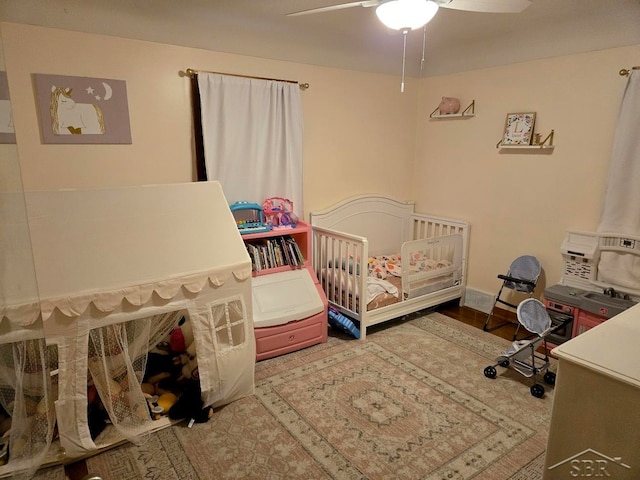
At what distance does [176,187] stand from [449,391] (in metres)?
2.14

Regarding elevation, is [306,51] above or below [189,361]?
above

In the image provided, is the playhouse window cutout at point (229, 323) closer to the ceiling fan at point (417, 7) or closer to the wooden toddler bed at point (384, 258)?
the wooden toddler bed at point (384, 258)

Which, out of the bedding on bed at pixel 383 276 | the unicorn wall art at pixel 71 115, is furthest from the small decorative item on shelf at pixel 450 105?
the unicorn wall art at pixel 71 115

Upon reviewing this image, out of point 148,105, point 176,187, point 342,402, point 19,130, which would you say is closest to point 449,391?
point 342,402

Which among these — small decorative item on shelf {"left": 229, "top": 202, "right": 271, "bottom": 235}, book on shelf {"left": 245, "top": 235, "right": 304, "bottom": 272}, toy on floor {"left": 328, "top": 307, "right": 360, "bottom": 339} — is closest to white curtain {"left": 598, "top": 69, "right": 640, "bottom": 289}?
toy on floor {"left": 328, "top": 307, "right": 360, "bottom": 339}

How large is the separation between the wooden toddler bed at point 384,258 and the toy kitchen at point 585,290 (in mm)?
880

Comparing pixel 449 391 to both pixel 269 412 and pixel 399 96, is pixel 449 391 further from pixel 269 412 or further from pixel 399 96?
pixel 399 96

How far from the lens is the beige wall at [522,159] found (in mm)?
2971

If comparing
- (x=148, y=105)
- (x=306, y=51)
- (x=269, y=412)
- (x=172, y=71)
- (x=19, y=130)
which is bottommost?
(x=269, y=412)

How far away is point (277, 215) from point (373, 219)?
4.03 ft

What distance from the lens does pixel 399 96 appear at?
404cm

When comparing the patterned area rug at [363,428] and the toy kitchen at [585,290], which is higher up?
the toy kitchen at [585,290]

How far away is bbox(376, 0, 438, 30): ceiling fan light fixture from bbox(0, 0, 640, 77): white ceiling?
90cm

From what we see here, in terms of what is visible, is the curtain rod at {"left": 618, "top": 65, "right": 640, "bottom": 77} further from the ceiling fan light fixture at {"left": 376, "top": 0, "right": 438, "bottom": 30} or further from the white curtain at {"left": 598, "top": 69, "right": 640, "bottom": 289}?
the ceiling fan light fixture at {"left": 376, "top": 0, "right": 438, "bottom": 30}
